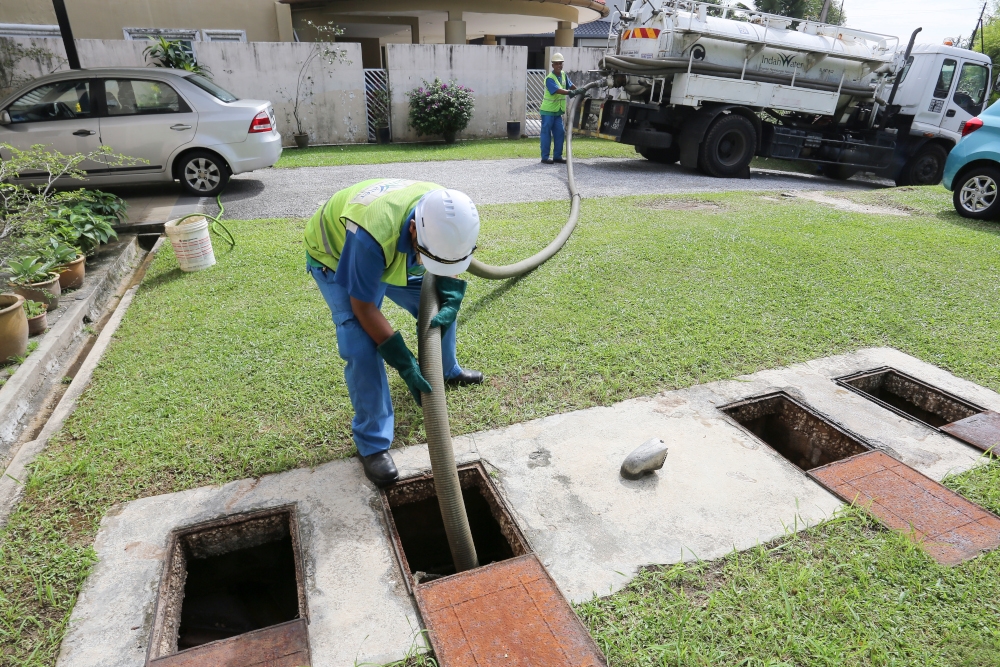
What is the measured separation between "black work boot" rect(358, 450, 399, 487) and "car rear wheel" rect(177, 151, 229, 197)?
19.9 ft

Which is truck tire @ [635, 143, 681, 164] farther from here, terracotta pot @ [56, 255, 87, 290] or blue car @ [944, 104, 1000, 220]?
terracotta pot @ [56, 255, 87, 290]

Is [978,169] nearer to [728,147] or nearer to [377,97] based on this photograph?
[728,147]

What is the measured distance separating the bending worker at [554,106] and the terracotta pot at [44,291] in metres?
7.04

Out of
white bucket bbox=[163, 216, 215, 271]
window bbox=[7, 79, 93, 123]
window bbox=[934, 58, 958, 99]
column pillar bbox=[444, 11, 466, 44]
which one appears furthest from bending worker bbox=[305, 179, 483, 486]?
column pillar bbox=[444, 11, 466, 44]

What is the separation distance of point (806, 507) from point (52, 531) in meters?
2.99

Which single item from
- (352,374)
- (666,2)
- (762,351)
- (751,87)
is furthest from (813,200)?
(352,374)

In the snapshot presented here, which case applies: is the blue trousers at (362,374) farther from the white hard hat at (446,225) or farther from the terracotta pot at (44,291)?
the terracotta pot at (44,291)

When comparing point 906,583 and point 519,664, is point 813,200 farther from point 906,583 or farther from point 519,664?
point 519,664

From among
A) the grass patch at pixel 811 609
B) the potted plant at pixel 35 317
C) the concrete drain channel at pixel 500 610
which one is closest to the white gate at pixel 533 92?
the potted plant at pixel 35 317

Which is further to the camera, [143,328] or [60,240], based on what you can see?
[60,240]

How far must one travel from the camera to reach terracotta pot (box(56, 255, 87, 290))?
438cm

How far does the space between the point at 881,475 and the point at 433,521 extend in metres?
1.98

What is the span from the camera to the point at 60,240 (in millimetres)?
4633

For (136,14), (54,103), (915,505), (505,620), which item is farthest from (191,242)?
(136,14)
